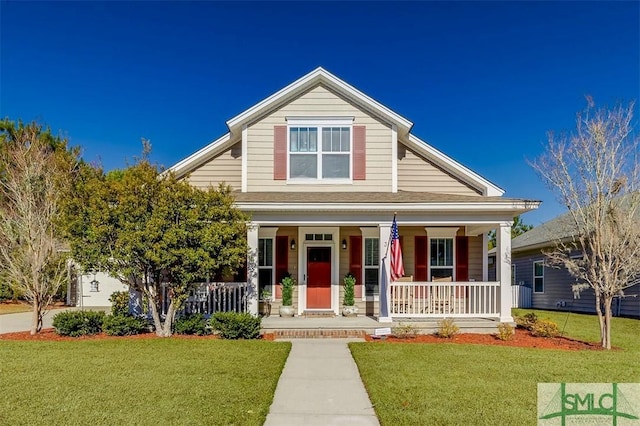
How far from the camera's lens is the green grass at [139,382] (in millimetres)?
4934

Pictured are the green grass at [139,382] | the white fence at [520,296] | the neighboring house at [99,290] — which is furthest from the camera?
the white fence at [520,296]

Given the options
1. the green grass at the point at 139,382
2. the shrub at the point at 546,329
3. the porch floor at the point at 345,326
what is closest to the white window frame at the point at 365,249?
the porch floor at the point at 345,326

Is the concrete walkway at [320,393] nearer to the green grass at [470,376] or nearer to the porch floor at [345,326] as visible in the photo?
the green grass at [470,376]

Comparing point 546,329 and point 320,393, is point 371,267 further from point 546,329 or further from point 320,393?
point 320,393

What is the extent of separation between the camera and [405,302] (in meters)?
12.1

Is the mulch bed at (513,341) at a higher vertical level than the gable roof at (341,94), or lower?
lower

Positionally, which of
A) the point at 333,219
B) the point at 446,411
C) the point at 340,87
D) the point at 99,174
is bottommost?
the point at 446,411

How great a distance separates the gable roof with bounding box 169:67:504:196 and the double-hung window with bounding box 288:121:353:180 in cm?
84

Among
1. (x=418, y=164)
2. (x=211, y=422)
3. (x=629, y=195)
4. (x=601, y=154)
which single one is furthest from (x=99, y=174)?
(x=629, y=195)

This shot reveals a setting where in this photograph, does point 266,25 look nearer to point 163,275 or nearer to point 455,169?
point 455,169

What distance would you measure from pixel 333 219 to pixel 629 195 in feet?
21.2

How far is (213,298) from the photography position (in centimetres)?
1143

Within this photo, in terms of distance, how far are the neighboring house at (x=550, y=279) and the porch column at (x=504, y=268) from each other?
608 cm

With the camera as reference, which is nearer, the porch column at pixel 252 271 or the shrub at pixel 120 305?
the shrub at pixel 120 305
